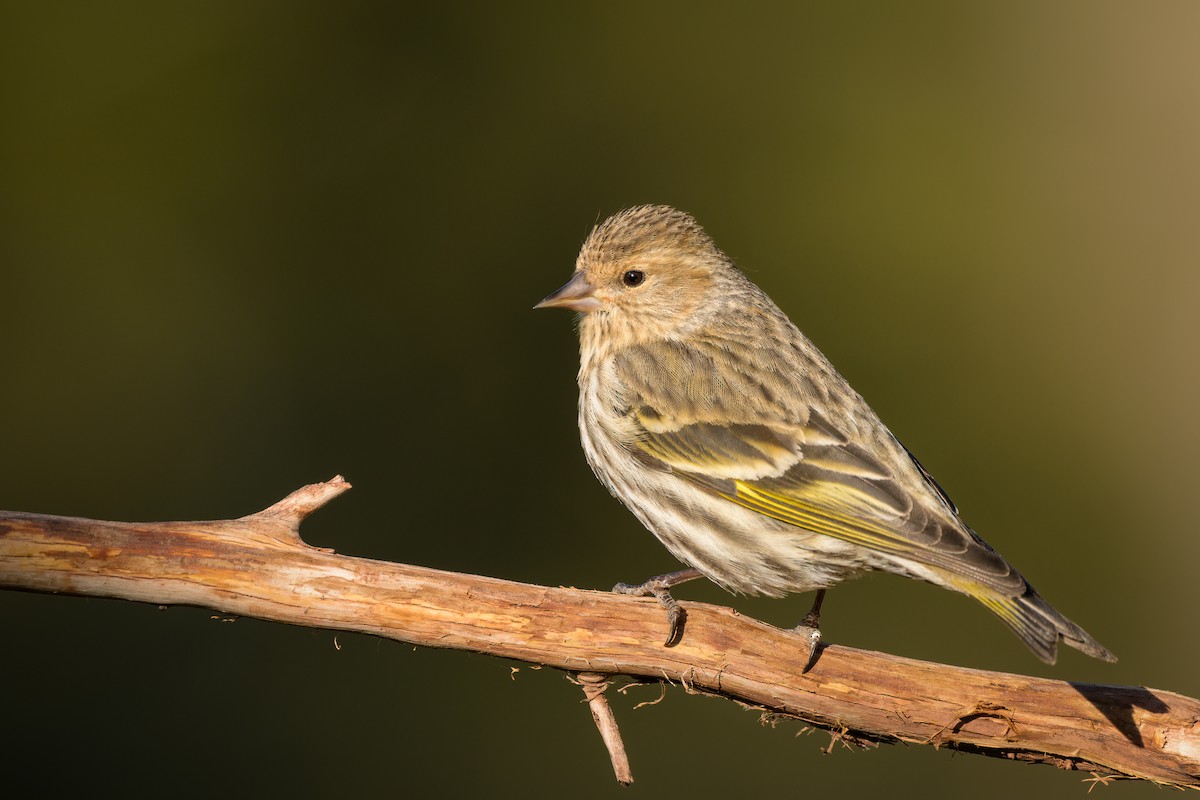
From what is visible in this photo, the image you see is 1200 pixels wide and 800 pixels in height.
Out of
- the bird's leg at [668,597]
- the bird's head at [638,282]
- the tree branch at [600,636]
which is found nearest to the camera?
the tree branch at [600,636]

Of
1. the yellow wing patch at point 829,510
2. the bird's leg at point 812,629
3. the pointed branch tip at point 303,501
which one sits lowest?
the bird's leg at point 812,629

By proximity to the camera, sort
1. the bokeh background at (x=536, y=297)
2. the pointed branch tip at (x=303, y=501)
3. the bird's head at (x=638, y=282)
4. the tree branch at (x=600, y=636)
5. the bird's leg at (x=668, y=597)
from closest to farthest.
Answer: the tree branch at (x=600, y=636), the pointed branch tip at (x=303, y=501), the bird's leg at (x=668, y=597), the bird's head at (x=638, y=282), the bokeh background at (x=536, y=297)

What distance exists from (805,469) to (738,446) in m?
0.28

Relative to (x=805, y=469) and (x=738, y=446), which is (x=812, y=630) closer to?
(x=805, y=469)

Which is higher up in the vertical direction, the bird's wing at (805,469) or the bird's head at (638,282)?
the bird's head at (638,282)

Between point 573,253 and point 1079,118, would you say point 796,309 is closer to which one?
point 573,253

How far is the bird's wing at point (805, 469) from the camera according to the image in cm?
396

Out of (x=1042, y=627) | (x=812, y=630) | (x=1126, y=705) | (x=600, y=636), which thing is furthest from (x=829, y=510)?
(x=1126, y=705)

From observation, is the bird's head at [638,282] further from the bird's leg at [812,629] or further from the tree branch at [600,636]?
the tree branch at [600,636]

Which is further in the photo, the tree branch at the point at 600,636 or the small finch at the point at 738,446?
the small finch at the point at 738,446

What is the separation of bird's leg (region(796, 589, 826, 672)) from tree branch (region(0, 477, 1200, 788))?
0.10ft

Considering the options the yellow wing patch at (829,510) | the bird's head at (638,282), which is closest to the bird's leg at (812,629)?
the yellow wing patch at (829,510)

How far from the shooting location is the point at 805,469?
14.3ft

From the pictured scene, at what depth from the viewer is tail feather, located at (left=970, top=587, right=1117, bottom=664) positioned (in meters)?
3.60
